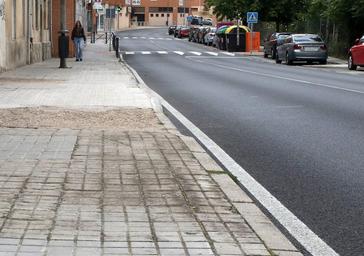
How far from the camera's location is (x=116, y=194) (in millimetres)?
6254

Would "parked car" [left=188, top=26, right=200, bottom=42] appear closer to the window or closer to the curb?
the window

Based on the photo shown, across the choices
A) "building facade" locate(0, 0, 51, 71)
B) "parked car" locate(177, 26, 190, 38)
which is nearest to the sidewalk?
"building facade" locate(0, 0, 51, 71)

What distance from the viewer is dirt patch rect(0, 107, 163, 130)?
10703mm

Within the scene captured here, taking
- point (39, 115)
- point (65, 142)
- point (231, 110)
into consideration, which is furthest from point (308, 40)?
point (65, 142)

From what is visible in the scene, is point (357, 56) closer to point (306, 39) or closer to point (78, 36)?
point (306, 39)

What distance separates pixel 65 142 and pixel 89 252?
459 centimetres

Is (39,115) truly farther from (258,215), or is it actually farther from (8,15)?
(8,15)

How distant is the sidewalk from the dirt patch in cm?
2

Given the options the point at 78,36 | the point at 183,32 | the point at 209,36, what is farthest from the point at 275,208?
the point at 183,32

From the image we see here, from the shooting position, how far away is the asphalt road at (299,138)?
243 inches

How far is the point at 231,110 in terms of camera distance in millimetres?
13734

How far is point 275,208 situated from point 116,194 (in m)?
1.44

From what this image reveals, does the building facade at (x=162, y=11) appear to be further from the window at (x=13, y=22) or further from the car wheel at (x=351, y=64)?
the window at (x=13, y=22)

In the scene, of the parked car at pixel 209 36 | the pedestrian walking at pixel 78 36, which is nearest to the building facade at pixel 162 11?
the parked car at pixel 209 36
